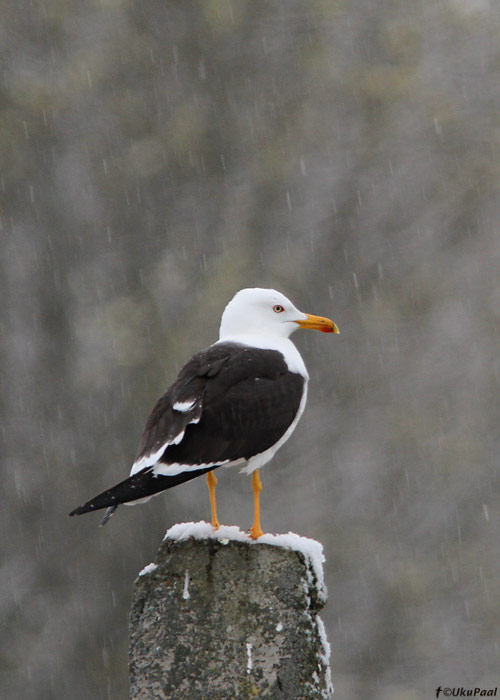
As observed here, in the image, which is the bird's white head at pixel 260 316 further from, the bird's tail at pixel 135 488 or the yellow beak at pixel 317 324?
the bird's tail at pixel 135 488

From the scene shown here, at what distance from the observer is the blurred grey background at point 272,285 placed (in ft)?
32.1

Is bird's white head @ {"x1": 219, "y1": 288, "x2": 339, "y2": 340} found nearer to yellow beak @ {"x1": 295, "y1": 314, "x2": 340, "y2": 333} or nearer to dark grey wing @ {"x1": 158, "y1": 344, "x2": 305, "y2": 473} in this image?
yellow beak @ {"x1": 295, "y1": 314, "x2": 340, "y2": 333}

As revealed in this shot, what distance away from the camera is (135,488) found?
3758mm

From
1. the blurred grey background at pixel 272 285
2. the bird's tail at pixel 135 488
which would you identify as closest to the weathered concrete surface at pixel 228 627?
the bird's tail at pixel 135 488

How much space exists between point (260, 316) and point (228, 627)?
4.28ft

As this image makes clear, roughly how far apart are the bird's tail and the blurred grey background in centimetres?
565

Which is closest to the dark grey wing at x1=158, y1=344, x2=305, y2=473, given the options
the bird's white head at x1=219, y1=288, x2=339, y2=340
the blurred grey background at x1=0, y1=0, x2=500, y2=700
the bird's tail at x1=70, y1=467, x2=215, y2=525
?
the bird's tail at x1=70, y1=467, x2=215, y2=525

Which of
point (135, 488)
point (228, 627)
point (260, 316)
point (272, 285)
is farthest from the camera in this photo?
point (272, 285)

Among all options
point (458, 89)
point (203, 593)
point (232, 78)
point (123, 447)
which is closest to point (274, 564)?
point (203, 593)

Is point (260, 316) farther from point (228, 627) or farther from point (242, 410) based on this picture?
point (228, 627)

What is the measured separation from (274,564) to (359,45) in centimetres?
805

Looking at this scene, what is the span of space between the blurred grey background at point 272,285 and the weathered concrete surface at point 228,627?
550cm

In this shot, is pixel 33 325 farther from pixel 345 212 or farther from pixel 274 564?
pixel 274 564

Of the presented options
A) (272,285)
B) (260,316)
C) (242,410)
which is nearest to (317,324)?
(260,316)
